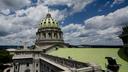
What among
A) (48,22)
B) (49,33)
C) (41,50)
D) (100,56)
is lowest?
(100,56)

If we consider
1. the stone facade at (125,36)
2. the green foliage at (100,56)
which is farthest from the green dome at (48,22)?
the stone facade at (125,36)

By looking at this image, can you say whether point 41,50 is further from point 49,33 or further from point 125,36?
point 125,36

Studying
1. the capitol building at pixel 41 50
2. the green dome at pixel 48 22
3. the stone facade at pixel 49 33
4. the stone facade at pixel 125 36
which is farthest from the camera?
the green dome at pixel 48 22

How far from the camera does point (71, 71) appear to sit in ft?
53.8

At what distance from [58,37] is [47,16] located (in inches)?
455

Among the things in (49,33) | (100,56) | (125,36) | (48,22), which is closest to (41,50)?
(49,33)

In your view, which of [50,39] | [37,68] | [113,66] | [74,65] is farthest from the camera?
[50,39]

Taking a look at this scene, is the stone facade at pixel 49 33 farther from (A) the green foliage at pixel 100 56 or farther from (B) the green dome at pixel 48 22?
(A) the green foliage at pixel 100 56

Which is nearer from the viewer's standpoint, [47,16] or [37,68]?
[37,68]

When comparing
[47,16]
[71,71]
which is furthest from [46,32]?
[71,71]

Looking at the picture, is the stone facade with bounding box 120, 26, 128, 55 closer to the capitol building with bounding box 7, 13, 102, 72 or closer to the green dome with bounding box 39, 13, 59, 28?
the capitol building with bounding box 7, 13, 102, 72

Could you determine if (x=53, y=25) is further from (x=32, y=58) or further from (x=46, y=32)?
(x=32, y=58)

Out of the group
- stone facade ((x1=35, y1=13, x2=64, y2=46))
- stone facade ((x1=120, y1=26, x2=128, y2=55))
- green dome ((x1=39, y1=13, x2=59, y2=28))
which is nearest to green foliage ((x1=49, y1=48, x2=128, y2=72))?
stone facade ((x1=120, y1=26, x2=128, y2=55))

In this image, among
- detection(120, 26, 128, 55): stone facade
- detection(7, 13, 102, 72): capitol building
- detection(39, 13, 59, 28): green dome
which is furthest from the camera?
detection(39, 13, 59, 28): green dome
